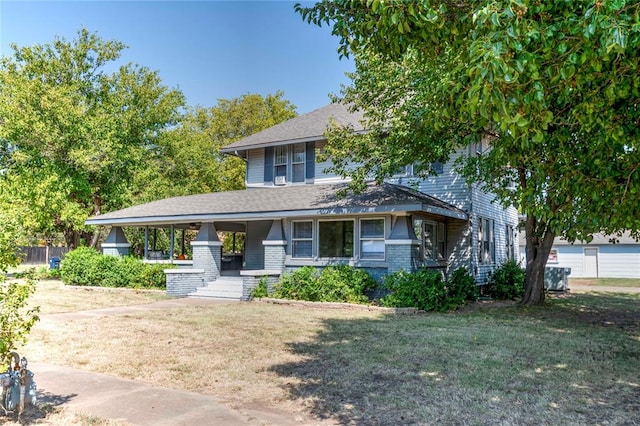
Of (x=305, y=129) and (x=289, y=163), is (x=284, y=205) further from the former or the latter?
(x=305, y=129)

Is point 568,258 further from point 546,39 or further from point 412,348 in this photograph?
point 546,39

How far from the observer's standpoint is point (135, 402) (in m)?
5.50

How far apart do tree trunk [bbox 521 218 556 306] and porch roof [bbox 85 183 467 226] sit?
2.29 m

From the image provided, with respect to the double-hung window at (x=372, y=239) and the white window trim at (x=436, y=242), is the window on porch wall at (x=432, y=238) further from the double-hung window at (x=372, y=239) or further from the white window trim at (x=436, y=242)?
the double-hung window at (x=372, y=239)

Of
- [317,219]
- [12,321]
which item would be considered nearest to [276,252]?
[317,219]

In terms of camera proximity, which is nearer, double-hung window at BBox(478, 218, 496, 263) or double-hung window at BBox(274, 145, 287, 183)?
double-hung window at BBox(478, 218, 496, 263)

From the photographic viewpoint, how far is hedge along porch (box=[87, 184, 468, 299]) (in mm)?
14617

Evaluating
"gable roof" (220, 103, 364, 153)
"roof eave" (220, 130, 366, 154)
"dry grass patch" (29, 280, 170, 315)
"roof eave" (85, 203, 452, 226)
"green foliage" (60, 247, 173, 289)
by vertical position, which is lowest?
"dry grass patch" (29, 280, 170, 315)

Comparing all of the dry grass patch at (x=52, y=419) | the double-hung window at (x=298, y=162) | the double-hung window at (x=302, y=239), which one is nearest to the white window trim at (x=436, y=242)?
the double-hung window at (x=302, y=239)

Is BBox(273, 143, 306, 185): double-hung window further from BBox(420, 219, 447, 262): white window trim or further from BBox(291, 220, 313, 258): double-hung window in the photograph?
BBox(420, 219, 447, 262): white window trim

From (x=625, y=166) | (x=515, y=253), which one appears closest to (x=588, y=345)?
(x=625, y=166)

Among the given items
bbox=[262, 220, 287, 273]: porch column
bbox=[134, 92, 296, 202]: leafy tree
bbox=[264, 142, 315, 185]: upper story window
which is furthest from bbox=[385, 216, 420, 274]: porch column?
bbox=[134, 92, 296, 202]: leafy tree

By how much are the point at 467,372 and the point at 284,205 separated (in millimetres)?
10582

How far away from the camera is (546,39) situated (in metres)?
3.86
